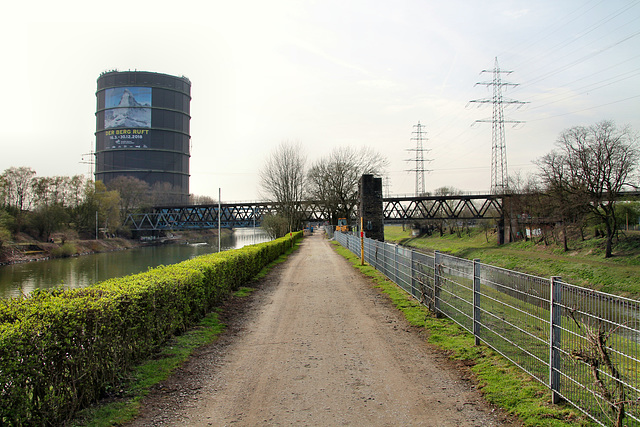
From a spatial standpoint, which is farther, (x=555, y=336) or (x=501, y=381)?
(x=501, y=381)

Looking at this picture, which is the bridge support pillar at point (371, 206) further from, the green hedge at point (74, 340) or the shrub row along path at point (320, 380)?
the green hedge at point (74, 340)

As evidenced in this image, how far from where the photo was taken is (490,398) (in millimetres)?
4426

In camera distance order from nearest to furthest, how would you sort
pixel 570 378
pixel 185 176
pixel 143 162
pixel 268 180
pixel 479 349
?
1. pixel 570 378
2. pixel 479 349
3. pixel 268 180
4. pixel 143 162
5. pixel 185 176

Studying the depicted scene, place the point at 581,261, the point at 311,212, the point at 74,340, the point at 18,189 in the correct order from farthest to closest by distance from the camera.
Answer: the point at 311,212 → the point at 18,189 → the point at 581,261 → the point at 74,340

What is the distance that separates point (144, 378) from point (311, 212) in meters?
55.9

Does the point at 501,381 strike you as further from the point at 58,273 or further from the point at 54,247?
the point at 54,247

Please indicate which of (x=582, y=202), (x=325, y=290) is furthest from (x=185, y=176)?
(x=325, y=290)

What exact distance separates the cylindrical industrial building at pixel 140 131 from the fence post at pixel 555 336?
88601mm

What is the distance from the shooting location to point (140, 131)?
8788cm

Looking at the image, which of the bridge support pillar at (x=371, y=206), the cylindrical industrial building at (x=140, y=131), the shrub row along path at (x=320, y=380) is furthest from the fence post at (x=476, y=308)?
the cylindrical industrial building at (x=140, y=131)

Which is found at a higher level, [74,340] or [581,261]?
[74,340]

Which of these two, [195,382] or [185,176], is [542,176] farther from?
[185,176]

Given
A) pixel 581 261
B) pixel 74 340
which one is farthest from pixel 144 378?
pixel 581 261

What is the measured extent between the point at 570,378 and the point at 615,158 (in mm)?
30325
